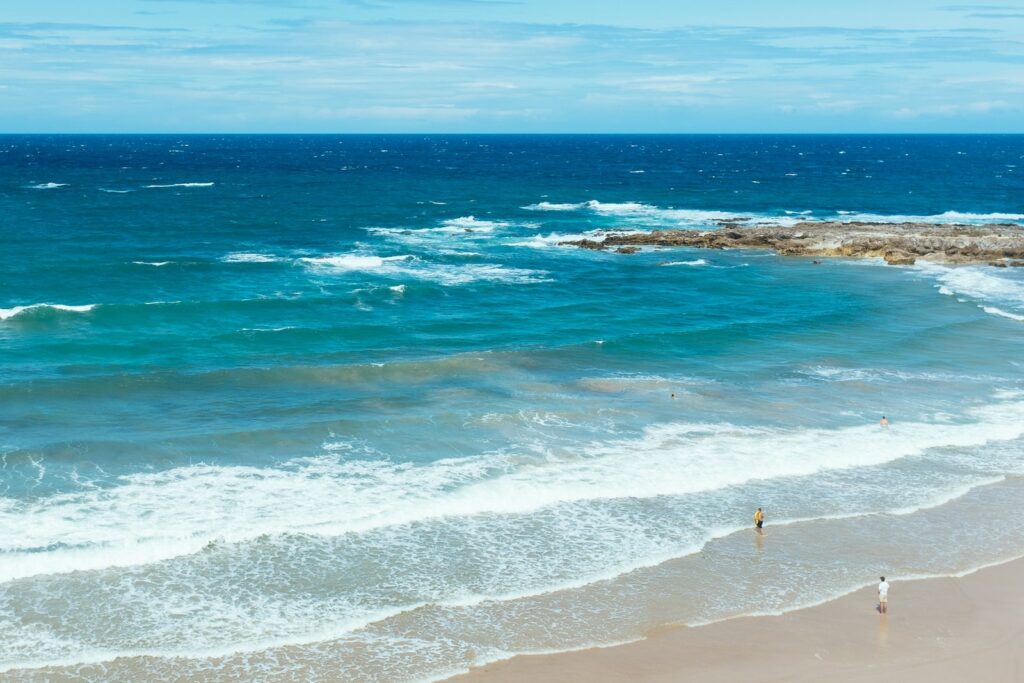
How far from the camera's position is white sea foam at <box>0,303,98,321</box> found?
46.3 meters

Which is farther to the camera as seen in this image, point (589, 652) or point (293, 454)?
point (293, 454)

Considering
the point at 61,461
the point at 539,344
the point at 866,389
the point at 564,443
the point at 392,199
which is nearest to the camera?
the point at 61,461

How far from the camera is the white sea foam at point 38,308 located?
46344 mm

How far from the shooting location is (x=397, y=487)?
28531 mm

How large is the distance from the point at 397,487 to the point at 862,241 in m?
51.4

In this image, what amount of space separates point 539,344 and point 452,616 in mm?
23615

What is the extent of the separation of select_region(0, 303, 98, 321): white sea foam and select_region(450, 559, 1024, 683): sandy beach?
115ft

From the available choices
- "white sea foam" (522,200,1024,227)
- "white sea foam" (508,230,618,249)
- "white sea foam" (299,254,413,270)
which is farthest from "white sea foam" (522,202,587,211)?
"white sea foam" (299,254,413,270)

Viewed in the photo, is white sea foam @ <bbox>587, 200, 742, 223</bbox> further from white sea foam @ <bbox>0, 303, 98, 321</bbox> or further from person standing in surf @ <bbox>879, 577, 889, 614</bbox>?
person standing in surf @ <bbox>879, 577, 889, 614</bbox>

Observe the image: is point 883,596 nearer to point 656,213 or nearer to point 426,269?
point 426,269

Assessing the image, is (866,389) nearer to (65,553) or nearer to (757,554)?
(757,554)

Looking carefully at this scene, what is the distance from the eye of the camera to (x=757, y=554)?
25156 mm

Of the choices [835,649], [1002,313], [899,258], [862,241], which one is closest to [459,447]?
[835,649]

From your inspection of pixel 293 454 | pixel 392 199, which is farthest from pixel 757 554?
pixel 392 199
